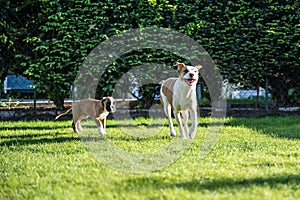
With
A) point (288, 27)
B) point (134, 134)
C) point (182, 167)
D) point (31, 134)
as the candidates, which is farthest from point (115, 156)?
point (288, 27)

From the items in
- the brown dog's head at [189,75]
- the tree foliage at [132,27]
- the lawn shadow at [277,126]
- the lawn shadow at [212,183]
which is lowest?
the lawn shadow at [212,183]

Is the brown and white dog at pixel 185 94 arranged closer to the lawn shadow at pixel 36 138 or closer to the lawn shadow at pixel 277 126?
the lawn shadow at pixel 277 126

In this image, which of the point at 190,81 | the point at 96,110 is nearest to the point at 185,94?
the point at 190,81

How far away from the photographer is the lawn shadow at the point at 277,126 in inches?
229

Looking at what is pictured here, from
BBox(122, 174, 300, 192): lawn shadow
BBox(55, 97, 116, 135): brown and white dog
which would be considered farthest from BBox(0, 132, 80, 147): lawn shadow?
BBox(122, 174, 300, 192): lawn shadow

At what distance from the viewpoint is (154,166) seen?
3.61 metres

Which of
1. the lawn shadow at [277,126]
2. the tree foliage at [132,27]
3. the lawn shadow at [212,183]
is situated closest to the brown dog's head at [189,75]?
the lawn shadow at [277,126]

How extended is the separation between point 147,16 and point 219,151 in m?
4.95

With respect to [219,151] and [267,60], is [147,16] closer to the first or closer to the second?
[267,60]

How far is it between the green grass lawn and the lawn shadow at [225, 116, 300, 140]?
4 centimetres

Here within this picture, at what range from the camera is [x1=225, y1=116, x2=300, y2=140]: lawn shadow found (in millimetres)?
5812

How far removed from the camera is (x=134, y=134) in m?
5.94

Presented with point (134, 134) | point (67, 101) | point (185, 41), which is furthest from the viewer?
point (67, 101)

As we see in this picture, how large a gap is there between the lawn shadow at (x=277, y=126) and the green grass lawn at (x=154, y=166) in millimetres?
40
